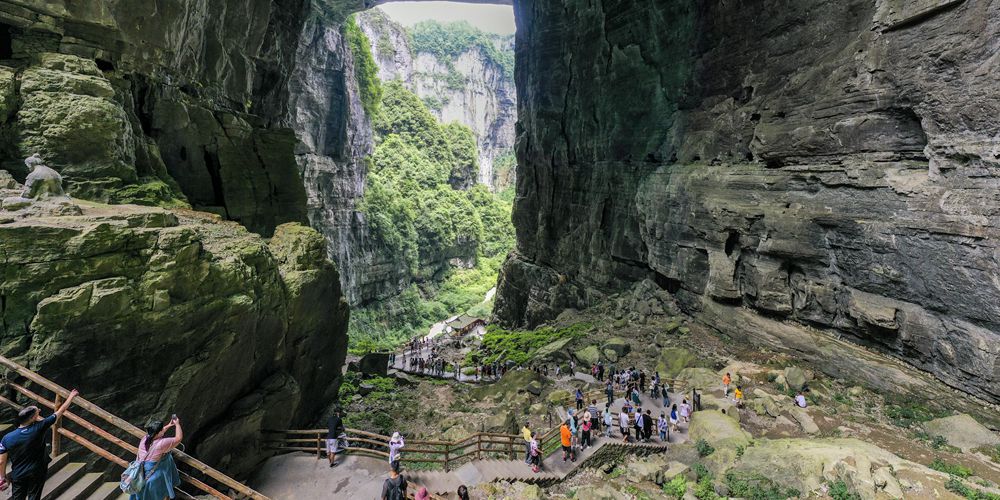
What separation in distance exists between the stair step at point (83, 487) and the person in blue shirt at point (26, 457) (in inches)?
13.8

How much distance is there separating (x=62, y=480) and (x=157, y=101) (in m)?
14.6

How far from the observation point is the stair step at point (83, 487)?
5363 mm

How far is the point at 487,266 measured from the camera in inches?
2854

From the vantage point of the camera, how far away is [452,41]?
121 meters

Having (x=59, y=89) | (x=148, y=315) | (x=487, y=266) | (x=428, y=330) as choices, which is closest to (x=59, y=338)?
(x=148, y=315)

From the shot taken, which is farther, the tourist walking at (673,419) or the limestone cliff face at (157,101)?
the tourist walking at (673,419)

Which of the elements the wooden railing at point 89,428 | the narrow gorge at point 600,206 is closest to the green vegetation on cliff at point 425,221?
the narrow gorge at point 600,206

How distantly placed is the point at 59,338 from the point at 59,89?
25.4 ft

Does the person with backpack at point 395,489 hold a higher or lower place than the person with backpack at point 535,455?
higher

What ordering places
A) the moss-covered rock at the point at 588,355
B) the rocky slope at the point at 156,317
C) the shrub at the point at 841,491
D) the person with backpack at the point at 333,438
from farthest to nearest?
1. the moss-covered rock at the point at 588,355
2. the person with backpack at the point at 333,438
3. the shrub at the point at 841,491
4. the rocky slope at the point at 156,317

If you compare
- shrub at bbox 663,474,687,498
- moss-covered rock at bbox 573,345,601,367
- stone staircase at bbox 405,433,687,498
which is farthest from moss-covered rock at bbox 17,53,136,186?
moss-covered rock at bbox 573,345,601,367

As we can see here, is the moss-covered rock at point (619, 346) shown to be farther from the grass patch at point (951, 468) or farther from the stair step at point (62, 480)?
the stair step at point (62, 480)

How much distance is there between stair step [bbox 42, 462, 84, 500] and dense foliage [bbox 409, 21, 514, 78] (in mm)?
119975

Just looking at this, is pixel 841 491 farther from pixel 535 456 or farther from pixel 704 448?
pixel 535 456
